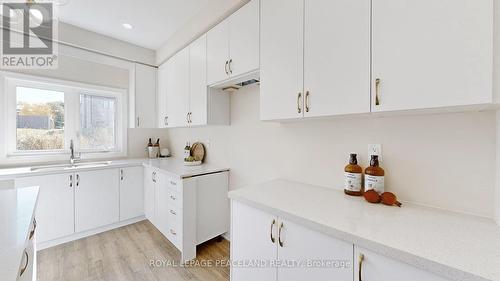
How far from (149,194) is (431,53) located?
3.04 meters

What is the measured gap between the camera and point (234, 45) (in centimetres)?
169

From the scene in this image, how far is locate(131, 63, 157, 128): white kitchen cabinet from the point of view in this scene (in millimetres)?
2910

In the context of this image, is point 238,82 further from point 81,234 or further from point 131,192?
point 81,234

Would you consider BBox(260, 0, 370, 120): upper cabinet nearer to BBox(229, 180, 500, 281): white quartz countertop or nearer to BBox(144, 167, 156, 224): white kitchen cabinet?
BBox(229, 180, 500, 281): white quartz countertop

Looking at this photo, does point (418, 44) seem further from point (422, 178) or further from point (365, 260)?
point (365, 260)

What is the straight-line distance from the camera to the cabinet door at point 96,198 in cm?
232

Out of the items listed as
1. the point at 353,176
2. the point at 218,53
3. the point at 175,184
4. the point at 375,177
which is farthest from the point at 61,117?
the point at 375,177

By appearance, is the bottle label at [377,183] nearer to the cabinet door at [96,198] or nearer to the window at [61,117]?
the cabinet door at [96,198]

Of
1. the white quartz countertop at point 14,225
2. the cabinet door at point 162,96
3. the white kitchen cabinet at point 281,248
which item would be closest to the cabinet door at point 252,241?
the white kitchen cabinet at point 281,248

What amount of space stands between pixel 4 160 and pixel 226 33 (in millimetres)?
2978

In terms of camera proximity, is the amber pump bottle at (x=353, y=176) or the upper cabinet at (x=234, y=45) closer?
the amber pump bottle at (x=353, y=176)

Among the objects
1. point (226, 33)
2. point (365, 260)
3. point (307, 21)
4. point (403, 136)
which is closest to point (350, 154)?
point (403, 136)

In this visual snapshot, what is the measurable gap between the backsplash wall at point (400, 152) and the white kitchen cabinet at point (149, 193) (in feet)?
4.44

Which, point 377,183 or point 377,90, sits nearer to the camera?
point 377,90
